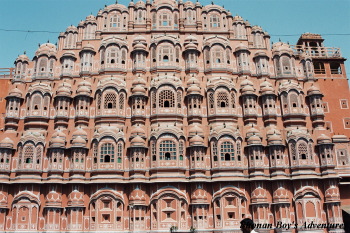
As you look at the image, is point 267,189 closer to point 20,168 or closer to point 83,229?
point 83,229

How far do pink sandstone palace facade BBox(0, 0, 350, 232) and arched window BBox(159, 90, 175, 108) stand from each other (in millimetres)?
103

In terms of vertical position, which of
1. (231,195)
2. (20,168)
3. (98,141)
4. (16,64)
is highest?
(16,64)

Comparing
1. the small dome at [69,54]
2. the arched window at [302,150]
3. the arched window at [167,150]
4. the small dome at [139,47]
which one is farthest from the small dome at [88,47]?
the arched window at [302,150]

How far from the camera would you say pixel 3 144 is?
32.1 metres

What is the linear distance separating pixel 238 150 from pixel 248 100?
16.9ft

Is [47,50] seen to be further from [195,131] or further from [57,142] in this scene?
[195,131]

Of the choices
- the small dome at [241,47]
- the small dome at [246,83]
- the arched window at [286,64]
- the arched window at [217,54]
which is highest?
the small dome at [241,47]

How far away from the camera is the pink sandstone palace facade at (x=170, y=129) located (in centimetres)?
3077

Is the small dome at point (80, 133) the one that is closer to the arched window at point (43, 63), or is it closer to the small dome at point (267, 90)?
the arched window at point (43, 63)

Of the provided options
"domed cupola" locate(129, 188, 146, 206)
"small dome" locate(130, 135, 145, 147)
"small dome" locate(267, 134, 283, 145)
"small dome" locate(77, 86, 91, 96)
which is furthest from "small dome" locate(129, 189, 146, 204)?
"small dome" locate(267, 134, 283, 145)

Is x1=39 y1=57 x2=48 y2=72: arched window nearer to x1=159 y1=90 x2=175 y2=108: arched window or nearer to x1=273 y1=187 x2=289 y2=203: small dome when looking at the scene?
x1=159 y1=90 x2=175 y2=108: arched window

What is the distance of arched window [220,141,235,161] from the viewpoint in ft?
106

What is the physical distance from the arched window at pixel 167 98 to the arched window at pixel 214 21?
10.2 meters

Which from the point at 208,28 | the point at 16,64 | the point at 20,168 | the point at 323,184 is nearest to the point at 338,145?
the point at 323,184
